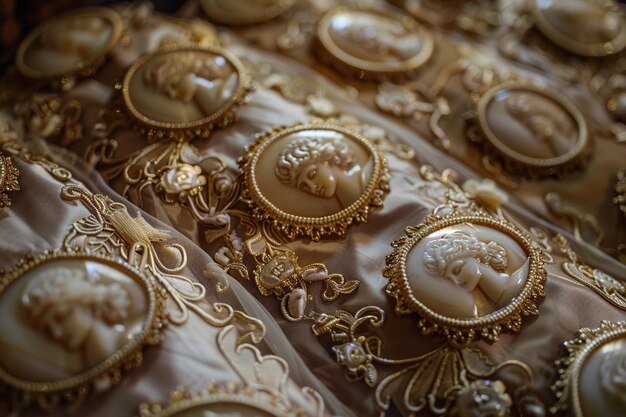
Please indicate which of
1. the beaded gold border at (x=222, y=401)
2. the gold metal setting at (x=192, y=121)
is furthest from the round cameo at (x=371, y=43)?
the beaded gold border at (x=222, y=401)

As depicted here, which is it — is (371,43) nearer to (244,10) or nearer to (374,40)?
(374,40)

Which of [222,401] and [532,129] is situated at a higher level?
[532,129]

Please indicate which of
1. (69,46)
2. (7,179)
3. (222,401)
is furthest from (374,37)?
(222,401)

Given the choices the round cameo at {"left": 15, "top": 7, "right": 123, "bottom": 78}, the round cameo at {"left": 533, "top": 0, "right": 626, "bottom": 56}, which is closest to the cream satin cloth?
the round cameo at {"left": 15, "top": 7, "right": 123, "bottom": 78}

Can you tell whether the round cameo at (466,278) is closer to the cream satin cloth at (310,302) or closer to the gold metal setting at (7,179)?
the cream satin cloth at (310,302)

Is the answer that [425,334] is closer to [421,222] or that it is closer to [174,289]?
[421,222]
